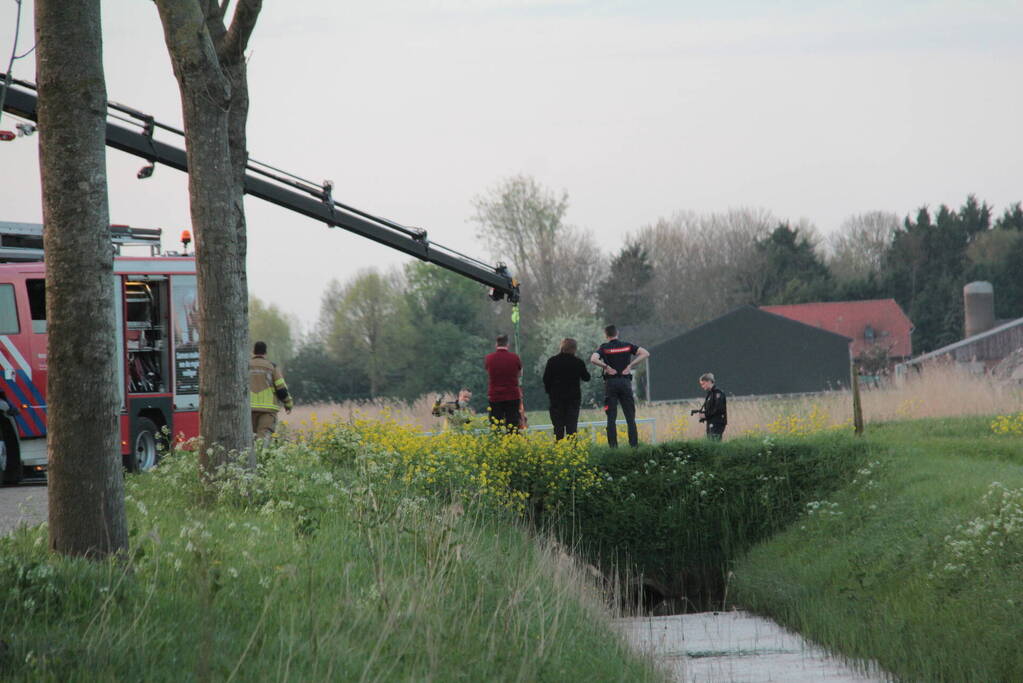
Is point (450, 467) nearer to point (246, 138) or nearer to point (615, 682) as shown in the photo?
point (246, 138)

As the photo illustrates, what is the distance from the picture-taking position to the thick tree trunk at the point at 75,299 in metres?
7.13

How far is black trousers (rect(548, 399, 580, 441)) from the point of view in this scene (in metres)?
18.0

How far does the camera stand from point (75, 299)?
7.14 meters

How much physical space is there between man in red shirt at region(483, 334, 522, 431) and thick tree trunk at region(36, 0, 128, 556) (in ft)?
32.8

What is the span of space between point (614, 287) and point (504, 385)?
2244 inches

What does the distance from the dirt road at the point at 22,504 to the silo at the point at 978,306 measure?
59976mm

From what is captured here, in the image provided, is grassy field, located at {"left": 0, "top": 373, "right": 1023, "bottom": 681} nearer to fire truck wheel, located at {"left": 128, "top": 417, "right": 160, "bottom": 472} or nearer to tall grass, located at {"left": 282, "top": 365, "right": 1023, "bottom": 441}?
tall grass, located at {"left": 282, "top": 365, "right": 1023, "bottom": 441}

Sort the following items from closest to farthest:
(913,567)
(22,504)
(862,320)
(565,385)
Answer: (22,504) < (913,567) < (565,385) < (862,320)

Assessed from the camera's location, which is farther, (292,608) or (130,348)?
(130,348)

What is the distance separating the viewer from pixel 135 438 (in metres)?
18.4

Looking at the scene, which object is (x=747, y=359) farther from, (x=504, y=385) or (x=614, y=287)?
(x=504, y=385)

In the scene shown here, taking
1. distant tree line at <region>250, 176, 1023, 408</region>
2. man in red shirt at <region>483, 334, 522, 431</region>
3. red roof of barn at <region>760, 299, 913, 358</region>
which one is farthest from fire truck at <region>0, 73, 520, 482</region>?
red roof of barn at <region>760, 299, 913, 358</region>

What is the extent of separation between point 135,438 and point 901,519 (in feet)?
35.0

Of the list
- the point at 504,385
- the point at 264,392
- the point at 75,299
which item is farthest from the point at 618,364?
the point at 75,299
